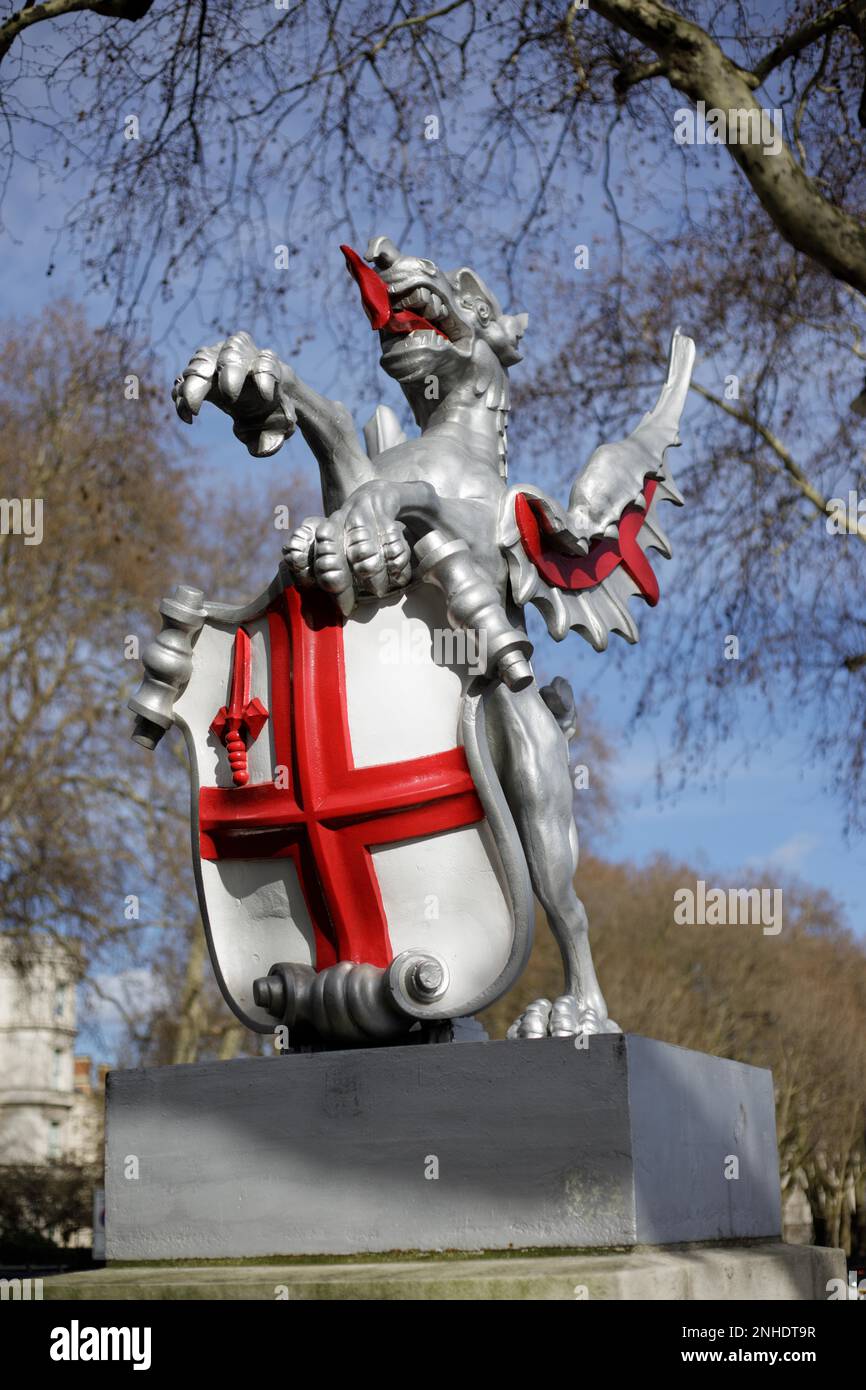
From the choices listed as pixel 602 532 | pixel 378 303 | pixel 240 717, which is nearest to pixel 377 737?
pixel 240 717

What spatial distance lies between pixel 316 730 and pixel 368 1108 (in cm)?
90

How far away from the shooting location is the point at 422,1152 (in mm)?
3471

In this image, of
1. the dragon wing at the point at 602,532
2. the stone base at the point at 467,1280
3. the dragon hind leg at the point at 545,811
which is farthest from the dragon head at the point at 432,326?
the stone base at the point at 467,1280

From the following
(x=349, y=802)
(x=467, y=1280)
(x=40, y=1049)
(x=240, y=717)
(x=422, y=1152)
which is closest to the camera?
(x=467, y=1280)

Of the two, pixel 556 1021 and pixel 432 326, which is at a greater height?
pixel 432 326

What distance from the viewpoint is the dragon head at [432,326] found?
4.32m

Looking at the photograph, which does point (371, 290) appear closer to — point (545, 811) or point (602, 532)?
point (602, 532)

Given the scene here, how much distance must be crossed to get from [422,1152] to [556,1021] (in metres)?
0.50

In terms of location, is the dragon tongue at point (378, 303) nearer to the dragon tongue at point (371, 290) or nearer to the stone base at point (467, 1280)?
the dragon tongue at point (371, 290)

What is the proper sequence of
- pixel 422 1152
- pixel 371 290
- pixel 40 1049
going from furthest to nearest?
pixel 40 1049 < pixel 371 290 < pixel 422 1152

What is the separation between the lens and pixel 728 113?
19.9 ft
